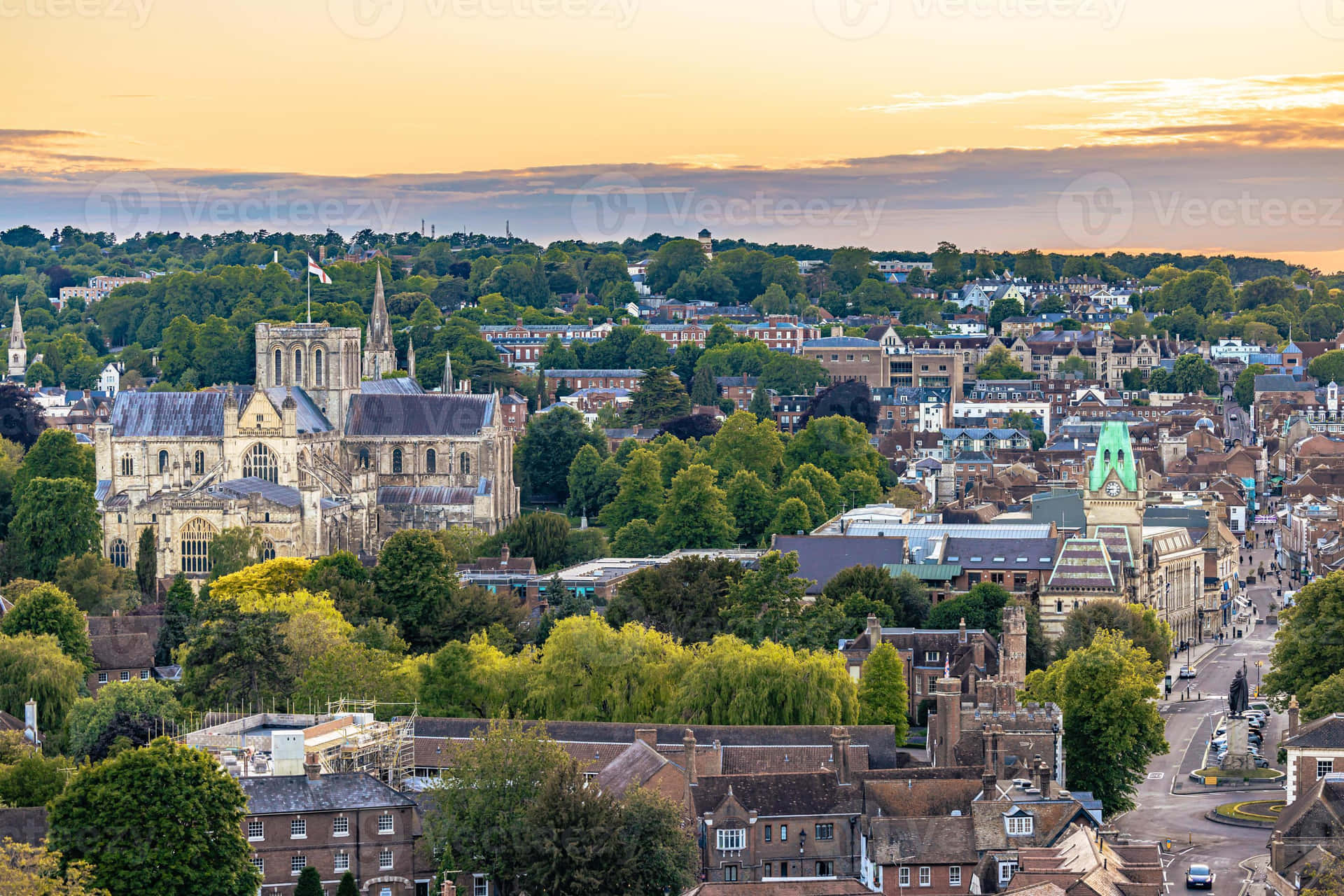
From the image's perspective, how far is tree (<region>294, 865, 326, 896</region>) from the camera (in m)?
56.3

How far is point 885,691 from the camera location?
76625 mm

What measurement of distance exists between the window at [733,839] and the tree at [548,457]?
8042cm

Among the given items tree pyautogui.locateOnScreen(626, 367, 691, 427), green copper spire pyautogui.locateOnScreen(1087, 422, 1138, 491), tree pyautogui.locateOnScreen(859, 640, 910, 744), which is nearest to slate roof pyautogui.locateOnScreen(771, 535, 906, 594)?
green copper spire pyautogui.locateOnScreen(1087, 422, 1138, 491)

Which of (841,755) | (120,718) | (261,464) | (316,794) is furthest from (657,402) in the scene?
(316,794)

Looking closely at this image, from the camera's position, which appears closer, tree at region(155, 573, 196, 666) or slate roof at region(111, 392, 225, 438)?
tree at region(155, 573, 196, 666)

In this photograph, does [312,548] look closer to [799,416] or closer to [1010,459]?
[1010,459]

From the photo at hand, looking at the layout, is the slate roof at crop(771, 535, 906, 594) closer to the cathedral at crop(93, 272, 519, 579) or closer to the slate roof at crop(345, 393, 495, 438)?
the cathedral at crop(93, 272, 519, 579)

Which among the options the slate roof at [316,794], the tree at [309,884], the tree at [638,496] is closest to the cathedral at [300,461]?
the tree at [638,496]

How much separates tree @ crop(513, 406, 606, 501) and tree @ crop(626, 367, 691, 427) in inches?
919

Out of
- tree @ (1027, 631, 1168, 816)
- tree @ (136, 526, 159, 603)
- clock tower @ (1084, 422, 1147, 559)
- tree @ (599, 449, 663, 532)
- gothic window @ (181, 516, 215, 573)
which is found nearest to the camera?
tree @ (1027, 631, 1168, 816)

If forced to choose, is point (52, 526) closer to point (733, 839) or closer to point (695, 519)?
point (695, 519)

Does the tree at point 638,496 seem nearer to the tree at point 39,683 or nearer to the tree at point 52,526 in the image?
the tree at point 52,526

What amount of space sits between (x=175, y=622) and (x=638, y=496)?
38892 millimetres

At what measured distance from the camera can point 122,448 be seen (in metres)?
116
